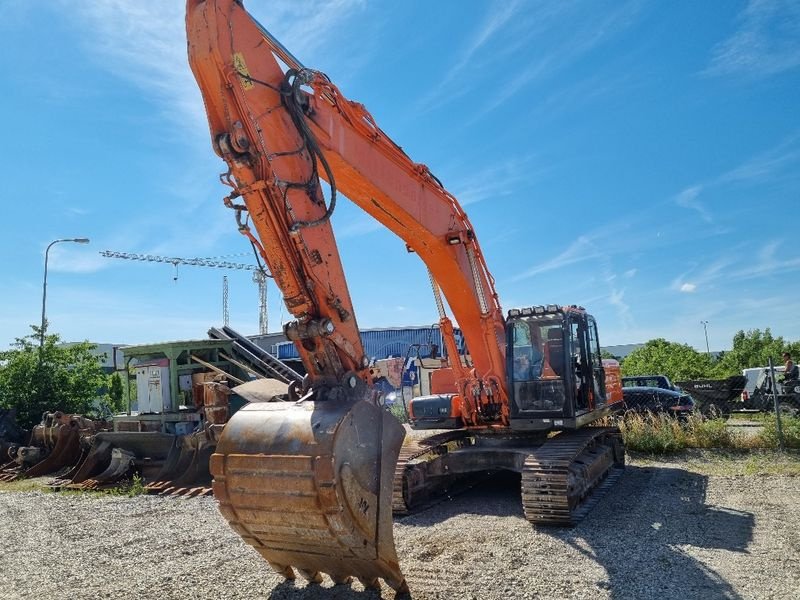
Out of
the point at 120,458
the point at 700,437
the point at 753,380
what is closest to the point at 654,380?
the point at 753,380

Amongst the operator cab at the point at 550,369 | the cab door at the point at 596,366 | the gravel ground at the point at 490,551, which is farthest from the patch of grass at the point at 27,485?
the cab door at the point at 596,366

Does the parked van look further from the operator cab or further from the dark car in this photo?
the operator cab

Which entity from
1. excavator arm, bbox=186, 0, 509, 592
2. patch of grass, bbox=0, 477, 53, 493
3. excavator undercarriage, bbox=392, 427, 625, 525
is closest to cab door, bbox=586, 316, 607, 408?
excavator undercarriage, bbox=392, 427, 625, 525

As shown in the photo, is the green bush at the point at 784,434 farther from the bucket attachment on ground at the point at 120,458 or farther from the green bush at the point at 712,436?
the bucket attachment on ground at the point at 120,458

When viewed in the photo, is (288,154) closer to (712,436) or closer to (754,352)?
(712,436)

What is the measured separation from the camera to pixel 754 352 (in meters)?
38.5

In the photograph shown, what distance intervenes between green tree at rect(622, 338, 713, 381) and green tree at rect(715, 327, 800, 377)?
1.04 metres

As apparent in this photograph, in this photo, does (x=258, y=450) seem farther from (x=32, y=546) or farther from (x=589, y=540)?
(x=32, y=546)

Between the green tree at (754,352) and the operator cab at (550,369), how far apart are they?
2733 cm

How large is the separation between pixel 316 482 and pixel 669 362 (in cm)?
3371

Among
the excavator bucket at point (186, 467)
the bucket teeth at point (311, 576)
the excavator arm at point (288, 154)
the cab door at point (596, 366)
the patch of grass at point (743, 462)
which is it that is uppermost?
the excavator arm at point (288, 154)

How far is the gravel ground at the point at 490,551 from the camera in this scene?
17.5ft

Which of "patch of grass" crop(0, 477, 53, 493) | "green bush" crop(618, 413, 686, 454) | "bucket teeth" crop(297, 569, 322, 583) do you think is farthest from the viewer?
"green bush" crop(618, 413, 686, 454)

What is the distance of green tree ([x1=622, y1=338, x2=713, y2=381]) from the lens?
32.8m
